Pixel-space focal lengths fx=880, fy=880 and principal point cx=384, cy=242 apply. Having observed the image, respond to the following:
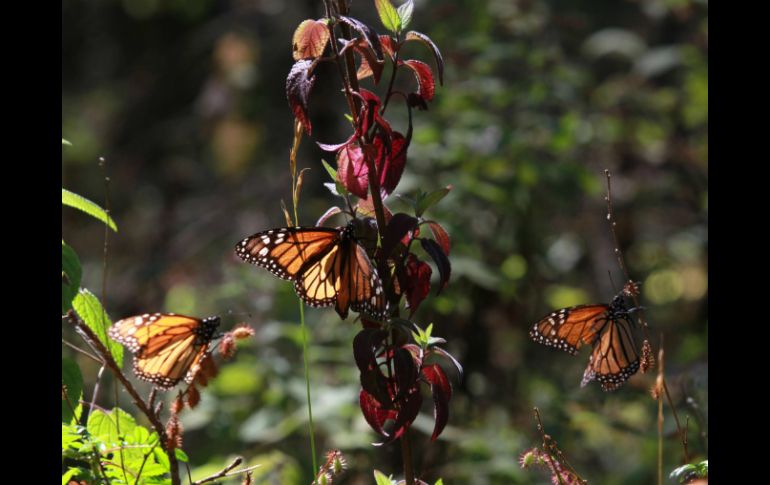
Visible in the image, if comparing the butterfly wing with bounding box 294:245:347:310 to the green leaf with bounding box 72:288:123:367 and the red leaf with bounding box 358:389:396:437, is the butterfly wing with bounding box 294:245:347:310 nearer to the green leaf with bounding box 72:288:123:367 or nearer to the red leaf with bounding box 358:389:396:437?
the red leaf with bounding box 358:389:396:437

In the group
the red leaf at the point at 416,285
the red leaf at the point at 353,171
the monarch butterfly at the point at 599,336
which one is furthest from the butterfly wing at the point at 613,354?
the red leaf at the point at 353,171

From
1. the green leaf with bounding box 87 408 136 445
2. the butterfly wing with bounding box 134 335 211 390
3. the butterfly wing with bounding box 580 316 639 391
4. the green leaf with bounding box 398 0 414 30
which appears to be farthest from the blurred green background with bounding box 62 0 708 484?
the green leaf with bounding box 398 0 414 30

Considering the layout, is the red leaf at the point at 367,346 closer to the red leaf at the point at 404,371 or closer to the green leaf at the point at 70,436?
the red leaf at the point at 404,371

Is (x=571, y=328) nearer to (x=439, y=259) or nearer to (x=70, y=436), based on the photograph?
(x=439, y=259)
